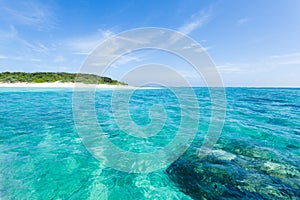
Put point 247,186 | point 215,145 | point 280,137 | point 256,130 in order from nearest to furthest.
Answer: point 247,186 < point 215,145 < point 280,137 < point 256,130

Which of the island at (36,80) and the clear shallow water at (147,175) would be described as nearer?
the clear shallow water at (147,175)

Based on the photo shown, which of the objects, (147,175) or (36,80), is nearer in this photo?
(147,175)

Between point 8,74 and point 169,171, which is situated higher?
point 8,74

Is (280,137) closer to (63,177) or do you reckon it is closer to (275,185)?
(275,185)


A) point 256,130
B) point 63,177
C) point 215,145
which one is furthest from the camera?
point 256,130

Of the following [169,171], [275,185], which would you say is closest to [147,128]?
[169,171]

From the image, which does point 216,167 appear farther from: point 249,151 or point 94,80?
point 94,80

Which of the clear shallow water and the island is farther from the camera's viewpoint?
the island

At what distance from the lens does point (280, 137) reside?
697cm

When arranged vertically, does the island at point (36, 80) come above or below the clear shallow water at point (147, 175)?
above

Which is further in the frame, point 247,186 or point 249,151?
point 249,151

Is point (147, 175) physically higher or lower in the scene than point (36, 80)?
lower

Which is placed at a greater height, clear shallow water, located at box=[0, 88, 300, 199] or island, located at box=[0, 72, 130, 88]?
island, located at box=[0, 72, 130, 88]

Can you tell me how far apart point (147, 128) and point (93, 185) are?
486 centimetres
